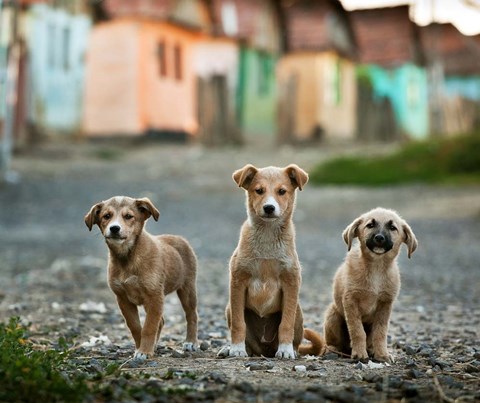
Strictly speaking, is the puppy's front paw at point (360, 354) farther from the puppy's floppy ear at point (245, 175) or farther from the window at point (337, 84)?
the window at point (337, 84)

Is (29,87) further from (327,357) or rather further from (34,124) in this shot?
(327,357)

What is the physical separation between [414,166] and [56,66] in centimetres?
1325

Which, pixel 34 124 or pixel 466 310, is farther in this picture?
pixel 34 124

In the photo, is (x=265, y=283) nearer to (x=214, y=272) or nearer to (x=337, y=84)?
(x=214, y=272)

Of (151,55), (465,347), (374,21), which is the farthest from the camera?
(374,21)

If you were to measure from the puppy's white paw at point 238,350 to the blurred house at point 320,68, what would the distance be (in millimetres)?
31249

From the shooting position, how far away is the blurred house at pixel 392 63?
45.9 metres

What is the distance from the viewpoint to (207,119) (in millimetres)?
33781

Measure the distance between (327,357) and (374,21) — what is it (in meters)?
41.9

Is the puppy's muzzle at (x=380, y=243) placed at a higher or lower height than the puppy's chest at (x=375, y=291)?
higher

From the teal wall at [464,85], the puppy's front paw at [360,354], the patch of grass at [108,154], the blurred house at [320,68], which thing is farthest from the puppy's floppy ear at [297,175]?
the teal wall at [464,85]

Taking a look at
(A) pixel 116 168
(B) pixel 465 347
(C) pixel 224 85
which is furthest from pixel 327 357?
(C) pixel 224 85

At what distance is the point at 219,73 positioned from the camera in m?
35.0

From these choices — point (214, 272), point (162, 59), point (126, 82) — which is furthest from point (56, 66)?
point (214, 272)
